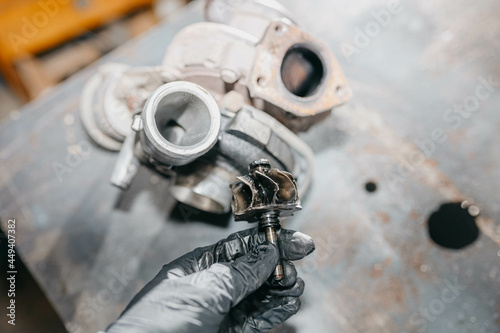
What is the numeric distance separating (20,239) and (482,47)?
203cm

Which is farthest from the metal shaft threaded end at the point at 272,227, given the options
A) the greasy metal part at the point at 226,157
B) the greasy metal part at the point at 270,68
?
the greasy metal part at the point at 270,68

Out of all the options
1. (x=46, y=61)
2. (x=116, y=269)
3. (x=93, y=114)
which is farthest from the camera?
(x=46, y=61)

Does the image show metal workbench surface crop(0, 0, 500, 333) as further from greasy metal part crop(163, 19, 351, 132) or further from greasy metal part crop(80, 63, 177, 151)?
greasy metal part crop(163, 19, 351, 132)

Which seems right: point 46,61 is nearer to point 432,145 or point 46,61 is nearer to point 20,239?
point 20,239

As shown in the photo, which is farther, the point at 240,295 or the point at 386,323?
the point at 386,323

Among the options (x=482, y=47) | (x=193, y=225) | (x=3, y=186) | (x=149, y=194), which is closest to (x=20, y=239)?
(x=3, y=186)

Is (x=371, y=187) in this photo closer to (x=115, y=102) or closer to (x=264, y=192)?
(x=264, y=192)

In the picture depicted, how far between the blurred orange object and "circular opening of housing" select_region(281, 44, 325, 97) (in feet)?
4.92

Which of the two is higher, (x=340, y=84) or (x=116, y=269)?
(x=340, y=84)

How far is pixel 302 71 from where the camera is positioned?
48.6 inches

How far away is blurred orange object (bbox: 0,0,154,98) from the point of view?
192 cm

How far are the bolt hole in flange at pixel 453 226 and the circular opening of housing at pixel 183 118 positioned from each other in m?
0.95

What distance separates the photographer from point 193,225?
4.75 ft

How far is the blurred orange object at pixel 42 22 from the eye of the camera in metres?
1.92
